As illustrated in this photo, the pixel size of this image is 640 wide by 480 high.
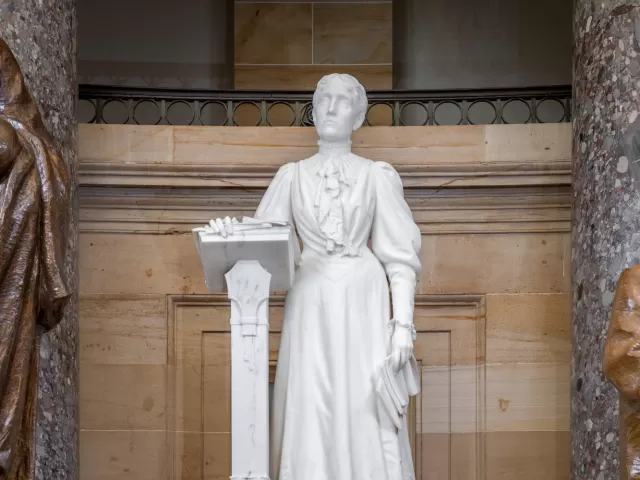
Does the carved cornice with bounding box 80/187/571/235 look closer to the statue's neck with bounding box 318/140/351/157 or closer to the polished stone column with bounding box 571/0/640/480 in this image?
the polished stone column with bounding box 571/0/640/480

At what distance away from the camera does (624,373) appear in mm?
5320

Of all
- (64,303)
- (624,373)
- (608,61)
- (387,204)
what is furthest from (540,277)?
(64,303)

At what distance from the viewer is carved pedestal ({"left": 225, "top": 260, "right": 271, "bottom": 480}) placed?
564 centimetres

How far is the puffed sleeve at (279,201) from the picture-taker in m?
6.16

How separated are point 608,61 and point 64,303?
10.0 feet

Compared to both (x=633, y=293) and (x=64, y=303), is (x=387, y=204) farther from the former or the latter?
(x=64, y=303)

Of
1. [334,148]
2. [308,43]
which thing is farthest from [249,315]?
[308,43]

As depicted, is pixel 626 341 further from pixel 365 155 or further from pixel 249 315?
pixel 365 155

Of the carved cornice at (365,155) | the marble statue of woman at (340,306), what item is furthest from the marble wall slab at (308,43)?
the marble statue of woman at (340,306)

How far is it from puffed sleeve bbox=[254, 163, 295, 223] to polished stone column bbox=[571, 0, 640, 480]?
159 centimetres

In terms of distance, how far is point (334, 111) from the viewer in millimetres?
6145

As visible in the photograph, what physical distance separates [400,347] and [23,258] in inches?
61.5

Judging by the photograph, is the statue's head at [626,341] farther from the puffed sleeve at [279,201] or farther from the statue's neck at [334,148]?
the puffed sleeve at [279,201]

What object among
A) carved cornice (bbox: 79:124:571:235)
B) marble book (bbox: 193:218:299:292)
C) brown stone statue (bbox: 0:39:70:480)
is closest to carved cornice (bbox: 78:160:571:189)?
carved cornice (bbox: 79:124:571:235)
